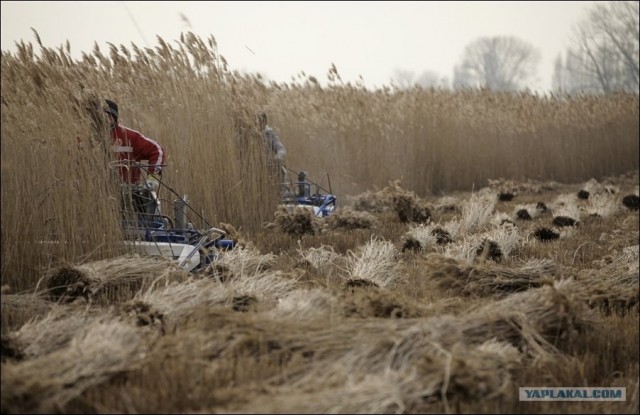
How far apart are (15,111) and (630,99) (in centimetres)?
2133

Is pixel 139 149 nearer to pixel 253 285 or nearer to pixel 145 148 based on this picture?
pixel 145 148

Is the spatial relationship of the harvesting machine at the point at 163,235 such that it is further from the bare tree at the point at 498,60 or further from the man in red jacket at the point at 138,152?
the bare tree at the point at 498,60

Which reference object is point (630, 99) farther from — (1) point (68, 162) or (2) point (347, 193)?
(1) point (68, 162)

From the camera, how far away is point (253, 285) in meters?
5.56

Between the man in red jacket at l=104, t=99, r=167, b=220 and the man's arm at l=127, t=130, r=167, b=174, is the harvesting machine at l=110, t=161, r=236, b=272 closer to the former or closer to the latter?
the man in red jacket at l=104, t=99, r=167, b=220

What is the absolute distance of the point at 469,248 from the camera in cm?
728

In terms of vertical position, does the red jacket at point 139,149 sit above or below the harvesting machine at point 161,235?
above

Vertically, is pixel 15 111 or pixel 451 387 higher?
pixel 15 111

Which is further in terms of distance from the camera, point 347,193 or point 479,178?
point 479,178

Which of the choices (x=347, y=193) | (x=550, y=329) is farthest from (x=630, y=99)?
(x=550, y=329)

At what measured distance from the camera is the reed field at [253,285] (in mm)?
3850

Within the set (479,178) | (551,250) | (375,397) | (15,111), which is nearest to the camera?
(375,397)

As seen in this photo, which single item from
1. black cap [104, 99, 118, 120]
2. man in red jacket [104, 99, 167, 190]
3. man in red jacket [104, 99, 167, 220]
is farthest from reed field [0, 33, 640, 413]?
man in red jacket [104, 99, 167, 190]

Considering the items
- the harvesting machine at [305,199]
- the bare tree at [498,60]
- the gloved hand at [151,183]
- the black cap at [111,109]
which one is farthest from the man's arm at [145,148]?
the bare tree at [498,60]
